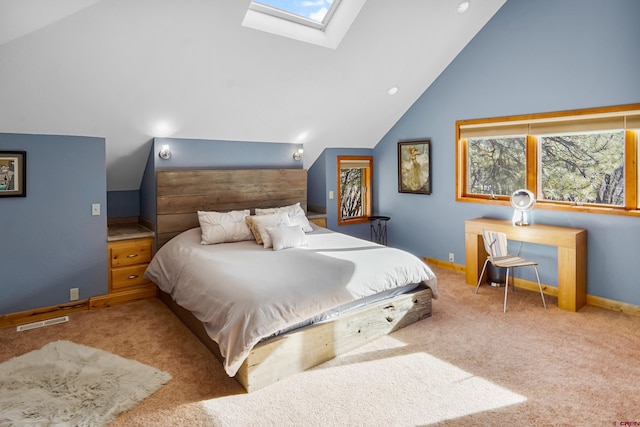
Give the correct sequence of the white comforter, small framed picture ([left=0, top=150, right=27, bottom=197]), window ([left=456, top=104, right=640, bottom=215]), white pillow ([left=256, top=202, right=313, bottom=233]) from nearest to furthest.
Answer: the white comforter < small framed picture ([left=0, top=150, right=27, bottom=197]) < window ([left=456, top=104, right=640, bottom=215]) < white pillow ([left=256, top=202, right=313, bottom=233])

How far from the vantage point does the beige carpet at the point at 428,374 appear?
2299 mm

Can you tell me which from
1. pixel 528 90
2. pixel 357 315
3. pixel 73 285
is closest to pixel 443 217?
pixel 528 90

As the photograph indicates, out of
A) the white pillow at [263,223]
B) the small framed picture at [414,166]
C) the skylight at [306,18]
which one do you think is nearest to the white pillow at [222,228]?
the white pillow at [263,223]

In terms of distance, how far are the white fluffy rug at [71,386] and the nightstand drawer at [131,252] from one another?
1145 millimetres

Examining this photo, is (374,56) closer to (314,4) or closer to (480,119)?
(314,4)

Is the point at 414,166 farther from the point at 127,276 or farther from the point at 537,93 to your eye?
the point at 127,276

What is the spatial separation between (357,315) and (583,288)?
2.35 m

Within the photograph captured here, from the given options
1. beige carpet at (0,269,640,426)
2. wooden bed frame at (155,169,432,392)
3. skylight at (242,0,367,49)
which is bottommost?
beige carpet at (0,269,640,426)

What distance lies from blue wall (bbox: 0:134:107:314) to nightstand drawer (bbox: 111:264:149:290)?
0.09 metres

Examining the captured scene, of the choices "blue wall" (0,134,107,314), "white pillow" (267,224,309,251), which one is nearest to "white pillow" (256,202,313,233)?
"white pillow" (267,224,309,251)

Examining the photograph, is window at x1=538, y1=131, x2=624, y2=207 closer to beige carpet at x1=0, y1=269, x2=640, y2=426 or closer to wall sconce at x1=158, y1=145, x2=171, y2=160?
beige carpet at x1=0, y1=269, x2=640, y2=426

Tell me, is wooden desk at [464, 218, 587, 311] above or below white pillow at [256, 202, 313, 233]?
below

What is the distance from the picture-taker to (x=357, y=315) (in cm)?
305

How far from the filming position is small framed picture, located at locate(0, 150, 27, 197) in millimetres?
3455
